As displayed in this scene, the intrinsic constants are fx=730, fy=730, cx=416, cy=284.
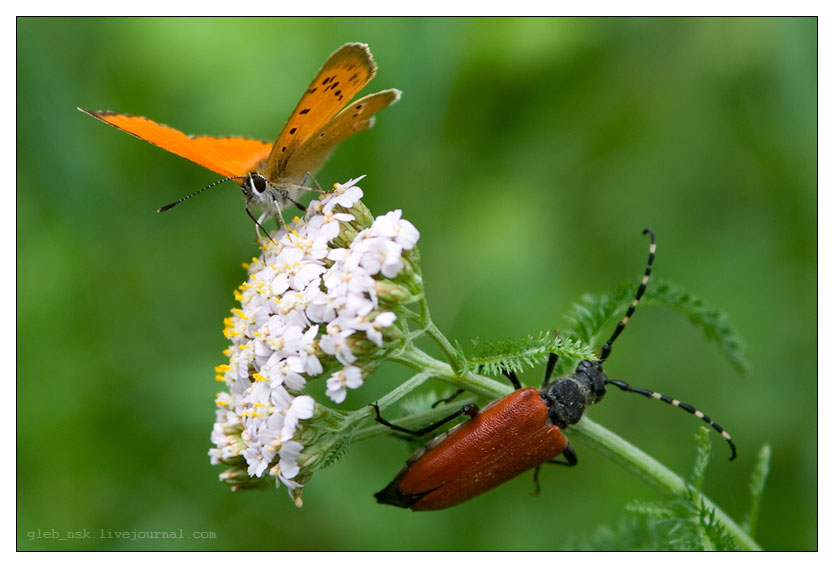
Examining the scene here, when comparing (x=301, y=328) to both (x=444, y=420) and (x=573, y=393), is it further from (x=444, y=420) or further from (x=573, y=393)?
(x=573, y=393)

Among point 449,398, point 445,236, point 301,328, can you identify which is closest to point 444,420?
point 449,398

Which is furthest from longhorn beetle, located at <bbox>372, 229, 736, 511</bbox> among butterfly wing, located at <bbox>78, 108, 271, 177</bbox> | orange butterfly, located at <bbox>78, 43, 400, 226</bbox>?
butterfly wing, located at <bbox>78, 108, 271, 177</bbox>

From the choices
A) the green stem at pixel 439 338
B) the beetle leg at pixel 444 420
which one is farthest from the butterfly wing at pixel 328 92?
the beetle leg at pixel 444 420

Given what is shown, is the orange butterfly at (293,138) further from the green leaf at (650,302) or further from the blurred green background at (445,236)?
the blurred green background at (445,236)

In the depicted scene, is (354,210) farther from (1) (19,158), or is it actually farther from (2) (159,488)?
(1) (19,158)

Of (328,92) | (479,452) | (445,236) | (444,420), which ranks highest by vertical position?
(328,92)

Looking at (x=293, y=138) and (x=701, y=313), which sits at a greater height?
(x=293, y=138)
